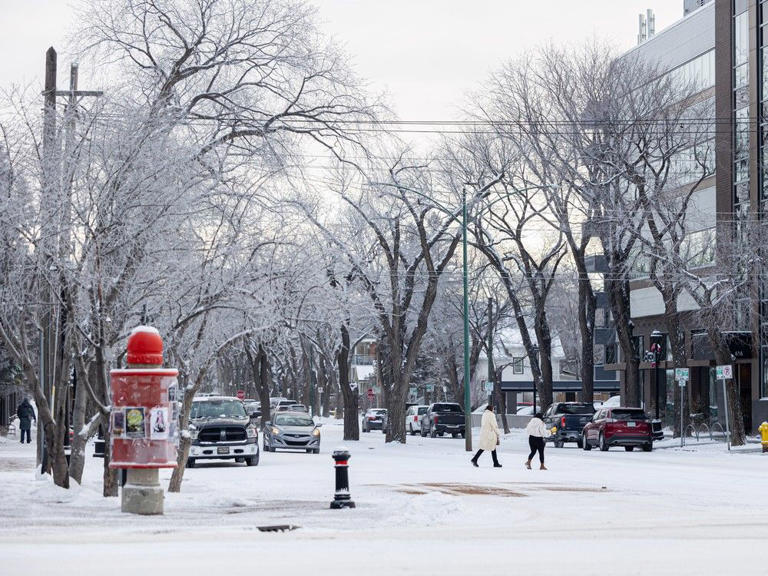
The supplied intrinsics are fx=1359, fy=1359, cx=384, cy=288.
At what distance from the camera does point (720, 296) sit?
147 feet

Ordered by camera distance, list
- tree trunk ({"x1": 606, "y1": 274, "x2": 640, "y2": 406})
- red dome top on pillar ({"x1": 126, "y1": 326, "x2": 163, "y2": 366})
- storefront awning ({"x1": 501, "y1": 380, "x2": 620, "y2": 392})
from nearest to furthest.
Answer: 1. red dome top on pillar ({"x1": 126, "y1": 326, "x2": 163, "y2": 366})
2. tree trunk ({"x1": 606, "y1": 274, "x2": 640, "y2": 406})
3. storefront awning ({"x1": 501, "y1": 380, "x2": 620, "y2": 392})

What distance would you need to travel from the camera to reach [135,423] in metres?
16.7

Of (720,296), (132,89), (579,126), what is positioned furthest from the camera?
(579,126)

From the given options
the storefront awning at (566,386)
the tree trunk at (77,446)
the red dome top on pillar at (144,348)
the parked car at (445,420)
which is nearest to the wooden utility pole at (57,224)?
the tree trunk at (77,446)

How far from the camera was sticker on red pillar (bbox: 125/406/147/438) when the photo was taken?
16641mm

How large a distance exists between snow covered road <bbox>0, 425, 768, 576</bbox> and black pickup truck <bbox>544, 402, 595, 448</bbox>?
2313 centimetres

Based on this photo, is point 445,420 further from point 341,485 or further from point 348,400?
point 341,485

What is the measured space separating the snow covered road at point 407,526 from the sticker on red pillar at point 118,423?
3.29 ft

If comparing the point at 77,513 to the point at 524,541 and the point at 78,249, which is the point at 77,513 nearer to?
the point at 78,249

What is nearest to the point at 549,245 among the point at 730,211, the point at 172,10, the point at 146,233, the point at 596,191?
the point at 730,211

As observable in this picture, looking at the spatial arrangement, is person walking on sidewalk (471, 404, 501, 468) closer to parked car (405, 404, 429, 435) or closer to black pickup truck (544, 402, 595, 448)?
black pickup truck (544, 402, 595, 448)

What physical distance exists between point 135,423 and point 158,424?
280 millimetres

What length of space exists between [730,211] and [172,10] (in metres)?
37.4

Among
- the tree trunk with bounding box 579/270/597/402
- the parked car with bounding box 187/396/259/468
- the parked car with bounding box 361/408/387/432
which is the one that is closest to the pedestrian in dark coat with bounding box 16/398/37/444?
the parked car with bounding box 187/396/259/468
